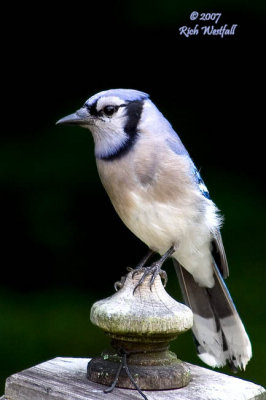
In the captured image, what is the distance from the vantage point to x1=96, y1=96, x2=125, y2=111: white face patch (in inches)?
95.0

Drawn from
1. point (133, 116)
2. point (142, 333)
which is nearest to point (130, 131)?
point (133, 116)

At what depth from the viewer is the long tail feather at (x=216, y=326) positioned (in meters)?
2.46

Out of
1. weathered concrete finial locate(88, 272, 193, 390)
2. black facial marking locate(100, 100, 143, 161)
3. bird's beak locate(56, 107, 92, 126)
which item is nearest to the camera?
weathered concrete finial locate(88, 272, 193, 390)

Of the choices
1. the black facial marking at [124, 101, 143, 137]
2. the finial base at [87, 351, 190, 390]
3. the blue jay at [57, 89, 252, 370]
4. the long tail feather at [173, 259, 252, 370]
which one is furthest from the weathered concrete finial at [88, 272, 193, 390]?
the black facial marking at [124, 101, 143, 137]

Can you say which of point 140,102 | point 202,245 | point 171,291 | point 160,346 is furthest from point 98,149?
point 171,291

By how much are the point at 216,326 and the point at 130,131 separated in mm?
607

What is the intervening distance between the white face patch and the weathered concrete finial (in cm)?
73

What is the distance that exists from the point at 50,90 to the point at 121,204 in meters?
1.37

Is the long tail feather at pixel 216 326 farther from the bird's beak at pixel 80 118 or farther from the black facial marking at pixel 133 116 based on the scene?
the bird's beak at pixel 80 118

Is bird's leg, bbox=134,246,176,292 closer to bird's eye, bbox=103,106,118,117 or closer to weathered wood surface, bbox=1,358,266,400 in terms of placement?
weathered wood surface, bbox=1,358,266,400

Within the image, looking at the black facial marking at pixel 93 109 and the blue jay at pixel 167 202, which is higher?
the black facial marking at pixel 93 109

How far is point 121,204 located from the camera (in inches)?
105

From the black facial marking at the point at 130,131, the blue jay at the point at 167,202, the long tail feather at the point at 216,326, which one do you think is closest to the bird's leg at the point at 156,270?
the blue jay at the point at 167,202

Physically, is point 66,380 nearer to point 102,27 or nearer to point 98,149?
point 98,149
